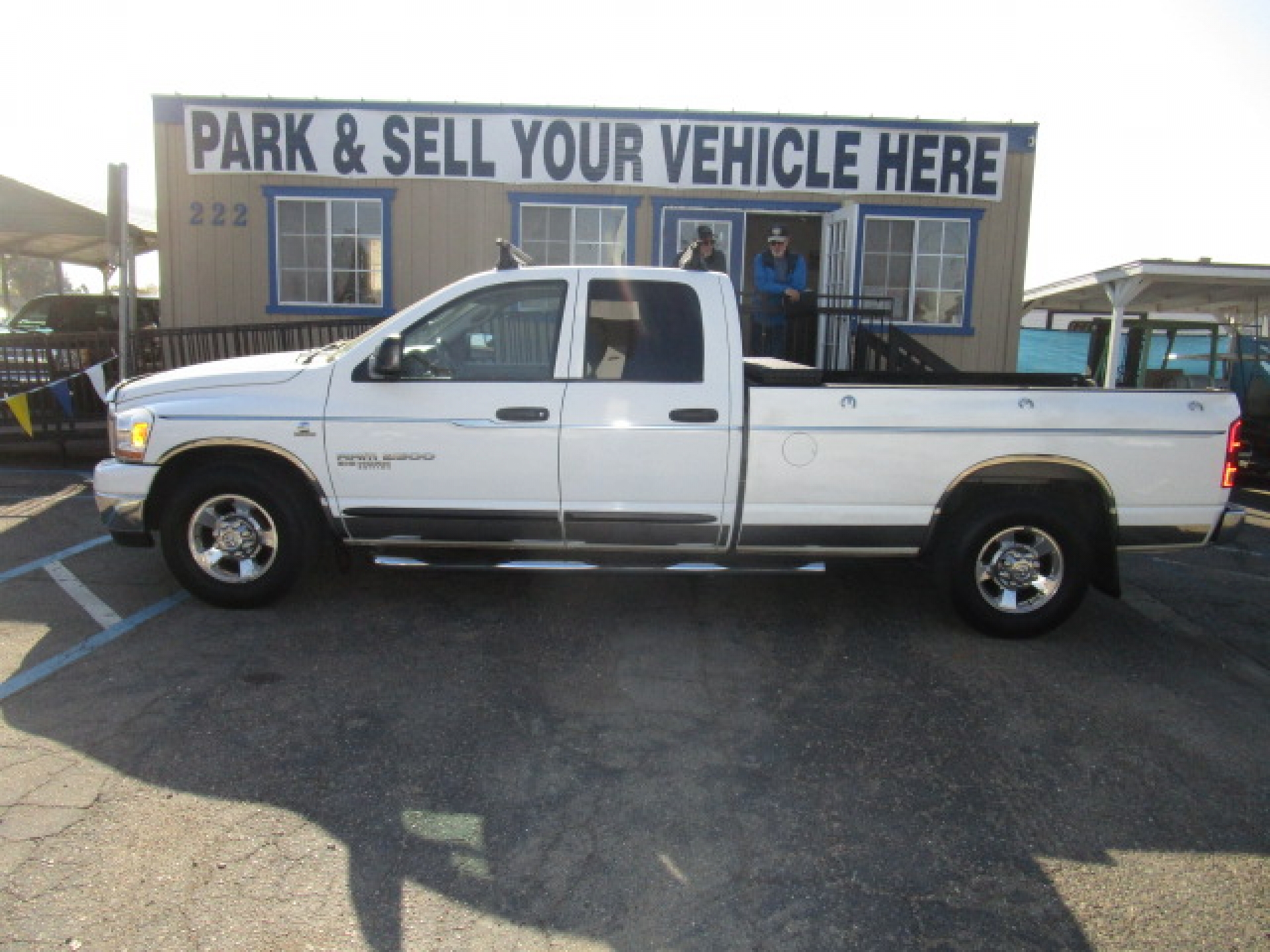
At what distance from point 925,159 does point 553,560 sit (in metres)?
8.87

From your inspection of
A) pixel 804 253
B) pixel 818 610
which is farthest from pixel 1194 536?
pixel 804 253

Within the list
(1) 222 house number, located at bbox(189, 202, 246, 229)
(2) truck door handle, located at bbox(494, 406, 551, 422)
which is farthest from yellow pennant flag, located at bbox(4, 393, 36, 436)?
(2) truck door handle, located at bbox(494, 406, 551, 422)

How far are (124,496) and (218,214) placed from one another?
812cm

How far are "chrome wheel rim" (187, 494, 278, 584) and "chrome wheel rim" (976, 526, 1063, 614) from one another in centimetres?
393

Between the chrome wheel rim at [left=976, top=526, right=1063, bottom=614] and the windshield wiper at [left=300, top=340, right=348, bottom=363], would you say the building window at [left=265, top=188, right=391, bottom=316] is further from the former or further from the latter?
the chrome wheel rim at [left=976, top=526, right=1063, bottom=614]

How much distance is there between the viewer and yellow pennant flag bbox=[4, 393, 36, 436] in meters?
9.16

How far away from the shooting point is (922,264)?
1209 centimetres

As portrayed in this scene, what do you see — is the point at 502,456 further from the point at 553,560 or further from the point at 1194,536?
the point at 1194,536

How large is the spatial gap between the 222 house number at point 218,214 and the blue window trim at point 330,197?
0.35 meters

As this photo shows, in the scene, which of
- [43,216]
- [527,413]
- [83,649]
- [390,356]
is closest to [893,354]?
[527,413]

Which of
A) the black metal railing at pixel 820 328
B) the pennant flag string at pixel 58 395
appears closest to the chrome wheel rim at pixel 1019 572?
the black metal railing at pixel 820 328

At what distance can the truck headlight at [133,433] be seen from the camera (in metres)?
5.14

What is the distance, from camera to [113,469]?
519 cm

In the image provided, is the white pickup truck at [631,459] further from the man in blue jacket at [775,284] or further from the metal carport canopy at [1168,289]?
the metal carport canopy at [1168,289]
